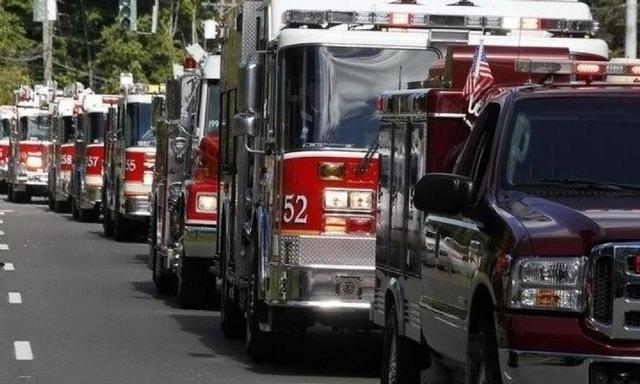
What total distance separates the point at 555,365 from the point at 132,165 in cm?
2558

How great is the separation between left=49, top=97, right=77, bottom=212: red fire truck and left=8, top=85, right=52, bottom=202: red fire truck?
2.94m

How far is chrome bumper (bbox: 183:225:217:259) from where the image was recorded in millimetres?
19812

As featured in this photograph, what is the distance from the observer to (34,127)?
56.1m

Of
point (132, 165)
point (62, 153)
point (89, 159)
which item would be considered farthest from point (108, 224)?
point (62, 153)

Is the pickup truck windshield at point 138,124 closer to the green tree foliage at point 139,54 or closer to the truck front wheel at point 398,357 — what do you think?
the truck front wheel at point 398,357

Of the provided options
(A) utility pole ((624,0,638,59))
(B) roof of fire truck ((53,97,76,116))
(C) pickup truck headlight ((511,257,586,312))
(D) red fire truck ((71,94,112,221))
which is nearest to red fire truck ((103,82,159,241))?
(D) red fire truck ((71,94,112,221))

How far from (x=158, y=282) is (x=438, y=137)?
1159 centimetres

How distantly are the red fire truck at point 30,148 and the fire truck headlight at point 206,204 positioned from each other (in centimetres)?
3436

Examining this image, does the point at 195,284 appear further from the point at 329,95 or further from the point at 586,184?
the point at 586,184

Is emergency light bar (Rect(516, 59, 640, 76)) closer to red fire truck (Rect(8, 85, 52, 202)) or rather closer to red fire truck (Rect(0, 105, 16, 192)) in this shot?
red fire truck (Rect(8, 85, 52, 202))

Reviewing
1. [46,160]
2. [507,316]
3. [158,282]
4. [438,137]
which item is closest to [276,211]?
[438,137]

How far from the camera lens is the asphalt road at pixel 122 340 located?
14414mm

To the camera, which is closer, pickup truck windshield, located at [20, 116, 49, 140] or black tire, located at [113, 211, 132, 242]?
black tire, located at [113, 211, 132, 242]

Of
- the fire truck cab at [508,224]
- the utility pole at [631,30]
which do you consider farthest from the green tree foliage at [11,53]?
the fire truck cab at [508,224]
